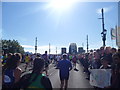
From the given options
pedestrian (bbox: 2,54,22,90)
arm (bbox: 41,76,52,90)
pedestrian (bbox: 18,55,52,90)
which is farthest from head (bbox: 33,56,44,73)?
pedestrian (bbox: 2,54,22,90)

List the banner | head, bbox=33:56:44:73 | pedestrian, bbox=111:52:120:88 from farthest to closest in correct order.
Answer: the banner < pedestrian, bbox=111:52:120:88 < head, bbox=33:56:44:73

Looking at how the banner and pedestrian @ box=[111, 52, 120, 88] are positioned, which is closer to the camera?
→ pedestrian @ box=[111, 52, 120, 88]

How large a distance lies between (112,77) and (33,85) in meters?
1.98

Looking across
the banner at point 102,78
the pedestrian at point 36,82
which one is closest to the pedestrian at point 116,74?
the banner at point 102,78

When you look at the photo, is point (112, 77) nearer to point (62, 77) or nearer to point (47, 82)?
point (47, 82)

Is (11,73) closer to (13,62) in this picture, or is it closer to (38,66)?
(13,62)

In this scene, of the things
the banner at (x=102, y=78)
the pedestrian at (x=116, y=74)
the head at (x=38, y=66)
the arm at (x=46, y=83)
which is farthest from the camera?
the banner at (x=102, y=78)

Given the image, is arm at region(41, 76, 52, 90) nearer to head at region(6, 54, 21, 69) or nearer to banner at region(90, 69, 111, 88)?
head at region(6, 54, 21, 69)

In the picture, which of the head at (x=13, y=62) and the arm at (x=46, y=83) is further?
the head at (x=13, y=62)

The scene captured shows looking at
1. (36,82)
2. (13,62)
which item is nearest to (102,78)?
(36,82)

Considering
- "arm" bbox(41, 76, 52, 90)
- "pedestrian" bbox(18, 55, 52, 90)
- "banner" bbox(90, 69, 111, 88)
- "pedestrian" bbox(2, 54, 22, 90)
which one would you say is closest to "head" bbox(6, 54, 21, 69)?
"pedestrian" bbox(2, 54, 22, 90)

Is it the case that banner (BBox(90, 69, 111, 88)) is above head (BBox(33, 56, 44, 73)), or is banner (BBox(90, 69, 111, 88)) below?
below

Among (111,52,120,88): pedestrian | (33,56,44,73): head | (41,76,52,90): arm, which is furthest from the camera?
(111,52,120,88): pedestrian

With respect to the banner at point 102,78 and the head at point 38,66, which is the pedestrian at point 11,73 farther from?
the banner at point 102,78
